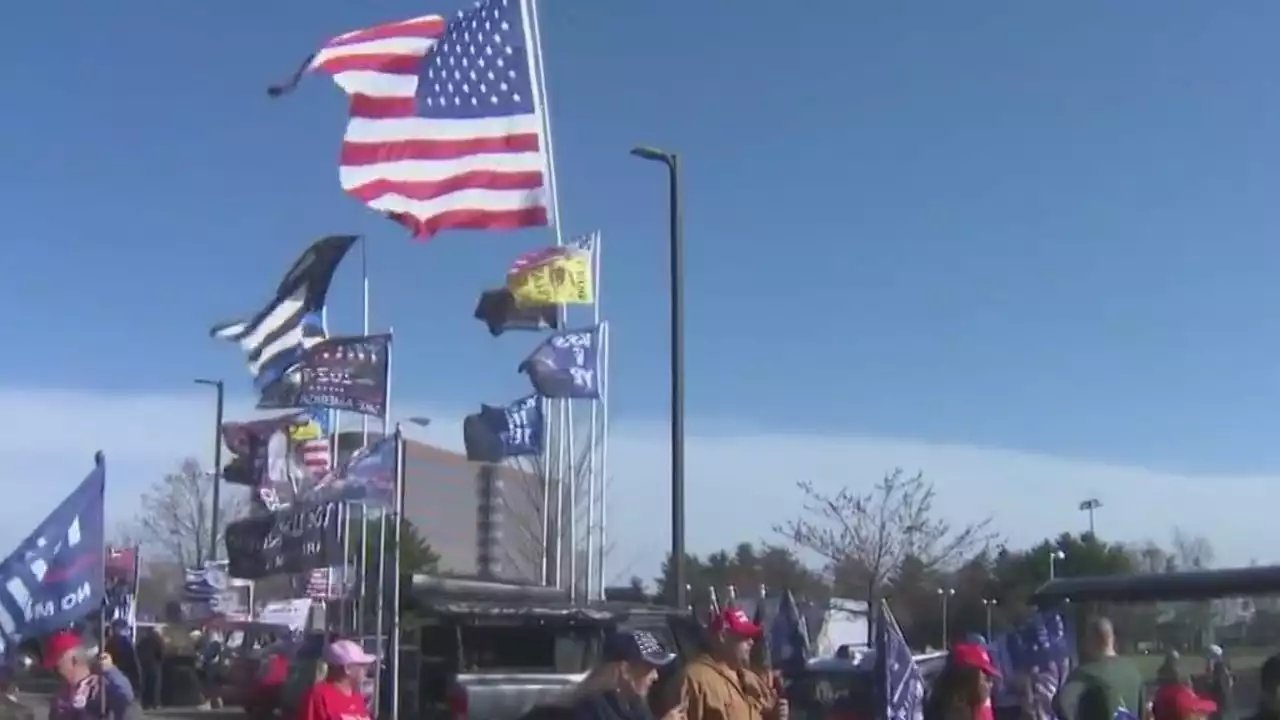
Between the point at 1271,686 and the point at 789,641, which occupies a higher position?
the point at 1271,686

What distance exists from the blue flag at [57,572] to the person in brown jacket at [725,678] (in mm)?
3848

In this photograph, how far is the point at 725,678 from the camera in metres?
8.27

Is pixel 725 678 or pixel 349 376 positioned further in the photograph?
pixel 349 376

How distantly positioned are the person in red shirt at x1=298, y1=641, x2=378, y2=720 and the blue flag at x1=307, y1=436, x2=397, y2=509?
1124cm

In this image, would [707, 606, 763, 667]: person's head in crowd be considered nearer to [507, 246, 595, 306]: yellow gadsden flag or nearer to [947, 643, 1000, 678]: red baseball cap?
[947, 643, 1000, 678]: red baseball cap

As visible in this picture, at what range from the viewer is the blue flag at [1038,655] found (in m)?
12.0

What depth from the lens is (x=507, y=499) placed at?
4894 cm

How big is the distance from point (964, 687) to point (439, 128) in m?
11.0

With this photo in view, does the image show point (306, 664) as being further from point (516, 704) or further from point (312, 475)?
point (312, 475)

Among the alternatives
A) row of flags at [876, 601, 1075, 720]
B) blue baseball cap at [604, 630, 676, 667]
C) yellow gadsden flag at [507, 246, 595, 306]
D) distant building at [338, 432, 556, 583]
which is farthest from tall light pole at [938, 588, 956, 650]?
blue baseball cap at [604, 630, 676, 667]

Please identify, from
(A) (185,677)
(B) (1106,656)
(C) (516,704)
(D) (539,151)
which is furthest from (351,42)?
(A) (185,677)

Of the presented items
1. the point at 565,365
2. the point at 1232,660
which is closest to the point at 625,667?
the point at 1232,660

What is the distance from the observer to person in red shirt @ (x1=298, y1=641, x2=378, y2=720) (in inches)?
359

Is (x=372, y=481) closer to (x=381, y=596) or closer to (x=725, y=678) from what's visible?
(x=381, y=596)
